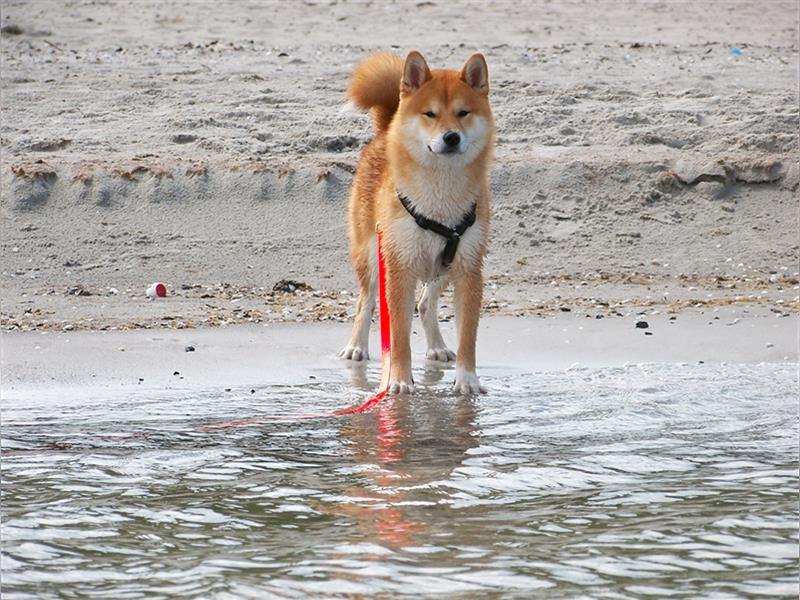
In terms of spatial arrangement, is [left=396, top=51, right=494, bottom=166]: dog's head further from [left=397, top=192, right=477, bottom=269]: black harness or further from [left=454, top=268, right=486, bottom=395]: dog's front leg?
[left=454, top=268, right=486, bottom=395]: dog's front leg

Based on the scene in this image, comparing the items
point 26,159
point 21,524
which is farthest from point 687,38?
point 21,524

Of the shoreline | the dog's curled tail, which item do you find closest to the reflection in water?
the shoreline

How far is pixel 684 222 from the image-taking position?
10.2 metres

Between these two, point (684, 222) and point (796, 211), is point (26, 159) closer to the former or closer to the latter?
point (684, 222)

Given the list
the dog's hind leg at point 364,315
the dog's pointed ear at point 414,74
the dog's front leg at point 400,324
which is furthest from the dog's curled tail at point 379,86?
the dog's front leg at point 400,324

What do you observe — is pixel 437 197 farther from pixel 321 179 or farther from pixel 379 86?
pixel 321 179

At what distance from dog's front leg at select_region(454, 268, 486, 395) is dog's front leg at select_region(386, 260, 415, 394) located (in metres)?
0.22

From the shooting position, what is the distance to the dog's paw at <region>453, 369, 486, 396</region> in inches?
255

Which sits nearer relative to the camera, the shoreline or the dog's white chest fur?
the dog's white chest fur

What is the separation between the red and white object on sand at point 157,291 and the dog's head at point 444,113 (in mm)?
2686

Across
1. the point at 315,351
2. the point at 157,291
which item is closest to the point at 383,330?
the point at 315,351

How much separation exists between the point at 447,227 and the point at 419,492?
6.49ft

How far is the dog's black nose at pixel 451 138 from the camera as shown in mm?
6254

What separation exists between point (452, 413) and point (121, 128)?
19.8 ft
